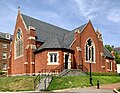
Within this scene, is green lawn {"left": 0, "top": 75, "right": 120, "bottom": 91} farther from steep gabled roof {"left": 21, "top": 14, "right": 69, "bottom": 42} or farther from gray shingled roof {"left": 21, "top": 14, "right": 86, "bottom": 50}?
steep gabled roof {"left": 21, "top": 14, "right": 69, "bottom": 42}

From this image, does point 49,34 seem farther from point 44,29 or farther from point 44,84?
point 44,84

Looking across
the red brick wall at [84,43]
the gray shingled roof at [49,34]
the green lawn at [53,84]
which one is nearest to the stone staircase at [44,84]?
the green lawn at [53,84]

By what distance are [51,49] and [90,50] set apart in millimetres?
11273

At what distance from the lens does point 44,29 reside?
47031mm

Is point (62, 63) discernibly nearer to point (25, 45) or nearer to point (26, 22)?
point (25, 45)

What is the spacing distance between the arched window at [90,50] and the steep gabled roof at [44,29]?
584cm

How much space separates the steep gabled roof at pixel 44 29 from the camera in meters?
44.5

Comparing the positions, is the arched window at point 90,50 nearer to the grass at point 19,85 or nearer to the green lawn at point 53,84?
the green lawn at point 53,84

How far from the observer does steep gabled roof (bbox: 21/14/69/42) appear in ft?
146

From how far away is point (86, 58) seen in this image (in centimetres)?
4422

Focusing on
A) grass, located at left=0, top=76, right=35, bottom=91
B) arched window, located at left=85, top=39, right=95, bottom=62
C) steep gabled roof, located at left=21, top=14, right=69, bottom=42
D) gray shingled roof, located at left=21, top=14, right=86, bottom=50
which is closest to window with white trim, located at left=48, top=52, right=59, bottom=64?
gray shingled roof, located at left=21, top=14, right=86, bottom=50

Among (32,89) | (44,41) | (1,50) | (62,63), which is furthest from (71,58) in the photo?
(1,50)

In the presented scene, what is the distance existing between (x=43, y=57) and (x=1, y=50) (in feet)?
118

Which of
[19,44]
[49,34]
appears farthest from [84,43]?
[19,44]
